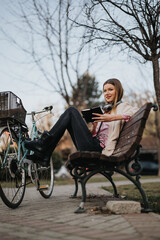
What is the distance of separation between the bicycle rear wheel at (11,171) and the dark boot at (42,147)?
39cm

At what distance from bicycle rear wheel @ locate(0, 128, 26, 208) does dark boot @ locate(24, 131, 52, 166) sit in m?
0.39

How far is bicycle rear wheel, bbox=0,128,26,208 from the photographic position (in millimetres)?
3564

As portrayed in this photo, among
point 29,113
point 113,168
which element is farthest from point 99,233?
point 29,113

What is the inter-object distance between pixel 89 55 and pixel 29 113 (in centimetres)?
873

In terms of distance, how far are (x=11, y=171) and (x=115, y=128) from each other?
147cm

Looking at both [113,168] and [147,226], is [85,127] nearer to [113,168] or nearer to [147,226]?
[113,168]

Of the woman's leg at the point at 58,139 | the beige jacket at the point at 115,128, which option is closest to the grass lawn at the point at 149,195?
the beige jacket at the point at 115,128

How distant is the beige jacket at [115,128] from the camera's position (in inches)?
135

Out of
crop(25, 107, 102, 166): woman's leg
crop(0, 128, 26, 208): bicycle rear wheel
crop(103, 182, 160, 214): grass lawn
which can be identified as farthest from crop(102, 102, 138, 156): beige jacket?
crop(0, 128, 26, 208): bicycle rear wheel

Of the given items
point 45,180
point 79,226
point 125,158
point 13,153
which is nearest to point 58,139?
point 13,153

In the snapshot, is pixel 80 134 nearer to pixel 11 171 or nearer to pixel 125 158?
pixel 125 158

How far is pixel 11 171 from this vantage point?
12.0 ft

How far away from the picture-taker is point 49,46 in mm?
12141

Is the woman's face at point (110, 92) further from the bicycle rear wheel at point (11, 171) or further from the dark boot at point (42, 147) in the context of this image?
the bicycle rear wheel at point (11, 171)
